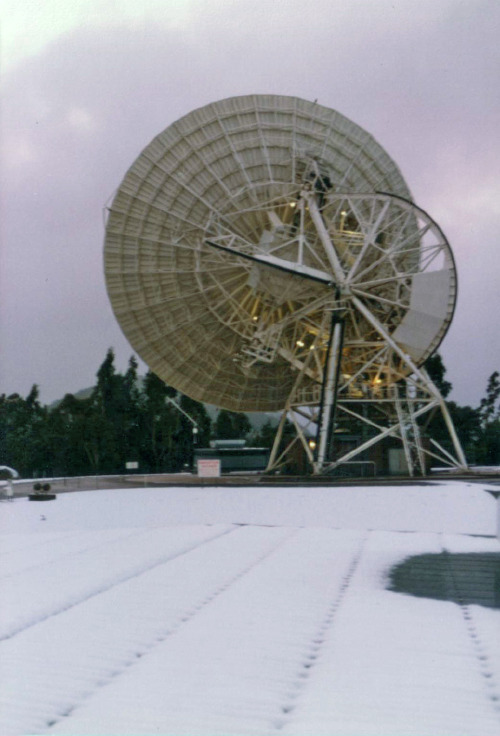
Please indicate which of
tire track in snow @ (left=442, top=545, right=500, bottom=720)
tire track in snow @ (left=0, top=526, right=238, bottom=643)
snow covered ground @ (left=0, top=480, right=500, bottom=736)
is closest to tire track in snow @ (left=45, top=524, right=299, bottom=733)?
snow covered ground @ (left=0, top=480, right=500, bottom=736)

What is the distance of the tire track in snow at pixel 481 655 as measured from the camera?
471cm

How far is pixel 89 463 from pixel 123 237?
35077mm

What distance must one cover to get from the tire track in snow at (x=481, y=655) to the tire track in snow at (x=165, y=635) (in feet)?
8.39

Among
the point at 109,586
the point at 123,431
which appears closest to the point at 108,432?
the point at 123,431

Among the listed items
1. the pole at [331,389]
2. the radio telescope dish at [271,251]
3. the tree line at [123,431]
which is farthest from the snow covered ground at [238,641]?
the tree line at [123,431]

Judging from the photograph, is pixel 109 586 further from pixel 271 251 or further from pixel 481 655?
pixel 271 251

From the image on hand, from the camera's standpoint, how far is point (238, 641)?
5.98 m

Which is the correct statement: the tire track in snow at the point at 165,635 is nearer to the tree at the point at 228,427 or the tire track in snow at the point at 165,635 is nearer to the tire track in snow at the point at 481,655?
the tire track in snow at the point at 481,655

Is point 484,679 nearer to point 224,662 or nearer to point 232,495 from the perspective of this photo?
point 224,662

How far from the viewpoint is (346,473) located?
34094 millimetres

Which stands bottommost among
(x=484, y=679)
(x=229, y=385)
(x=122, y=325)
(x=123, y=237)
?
(x=484, y=679)

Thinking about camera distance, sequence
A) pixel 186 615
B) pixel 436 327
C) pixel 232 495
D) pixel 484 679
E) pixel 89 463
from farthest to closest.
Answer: pixel 89 463 < pixel 436 327 < pixel 232 495 < pixel 186 615 < pixel 484 679

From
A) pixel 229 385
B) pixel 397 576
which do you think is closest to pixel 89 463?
pixel 229 385

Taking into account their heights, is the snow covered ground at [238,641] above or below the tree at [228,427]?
below
